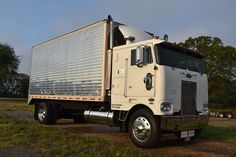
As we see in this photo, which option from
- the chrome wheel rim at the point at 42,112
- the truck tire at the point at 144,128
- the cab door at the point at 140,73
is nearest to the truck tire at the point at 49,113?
the chrome wheel rim at the point at 42,112

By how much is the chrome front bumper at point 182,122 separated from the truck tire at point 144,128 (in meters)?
0.29

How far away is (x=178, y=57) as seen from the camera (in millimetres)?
10133

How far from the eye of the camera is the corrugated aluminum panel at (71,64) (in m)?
11.9

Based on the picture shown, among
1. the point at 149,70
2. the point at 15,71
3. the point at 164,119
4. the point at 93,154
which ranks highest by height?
the point at 15,71

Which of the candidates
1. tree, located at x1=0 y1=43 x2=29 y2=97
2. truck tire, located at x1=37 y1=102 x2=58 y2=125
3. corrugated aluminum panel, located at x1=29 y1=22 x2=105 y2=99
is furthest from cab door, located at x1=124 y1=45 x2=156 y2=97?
tree, located at x1=0 y1=43 x2=29 y2=97

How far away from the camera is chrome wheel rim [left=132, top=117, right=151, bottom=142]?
376 inches

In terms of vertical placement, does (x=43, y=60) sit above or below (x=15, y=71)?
below

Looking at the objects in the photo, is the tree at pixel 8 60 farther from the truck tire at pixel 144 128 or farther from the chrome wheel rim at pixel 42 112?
the truck tire at pixel 144 128

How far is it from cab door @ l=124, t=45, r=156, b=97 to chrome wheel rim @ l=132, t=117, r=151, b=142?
0.74m

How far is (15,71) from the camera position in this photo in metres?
68.9

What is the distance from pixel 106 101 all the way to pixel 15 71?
60882 millimetres

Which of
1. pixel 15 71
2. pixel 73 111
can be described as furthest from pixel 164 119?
pixel 15 71

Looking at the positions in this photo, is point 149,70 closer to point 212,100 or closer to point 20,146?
point 20,146

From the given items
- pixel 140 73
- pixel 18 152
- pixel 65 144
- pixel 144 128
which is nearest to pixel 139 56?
→ pixel 140 73
